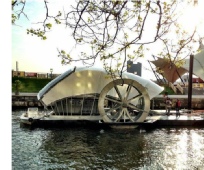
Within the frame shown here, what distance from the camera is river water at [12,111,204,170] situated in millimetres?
8406

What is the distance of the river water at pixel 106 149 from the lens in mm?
8406

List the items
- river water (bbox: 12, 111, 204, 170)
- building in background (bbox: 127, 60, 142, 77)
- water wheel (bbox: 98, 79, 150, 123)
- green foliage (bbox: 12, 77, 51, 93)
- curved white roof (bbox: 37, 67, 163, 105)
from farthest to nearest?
green foliage (bbox: 12, 77, 51, 93) → curved white roof (bbox: 37, 67, 163, 105) → water wheel (bbox: 98, 79, 150, 123) → river water (bbox: 12, 111, 204, 170) → building in background (bbox: 127, 60, 142, 77)

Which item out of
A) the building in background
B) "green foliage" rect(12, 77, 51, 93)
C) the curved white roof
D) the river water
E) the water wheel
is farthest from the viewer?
"green foliage" rect(12, 77, 51, 93)

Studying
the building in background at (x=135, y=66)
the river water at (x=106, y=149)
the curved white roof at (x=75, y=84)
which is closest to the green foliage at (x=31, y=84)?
the building in background at (x=135, y=66)

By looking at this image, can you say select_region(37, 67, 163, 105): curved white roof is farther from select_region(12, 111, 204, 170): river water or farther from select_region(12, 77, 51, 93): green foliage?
select_region(12, 77, 51, 93): green foliage

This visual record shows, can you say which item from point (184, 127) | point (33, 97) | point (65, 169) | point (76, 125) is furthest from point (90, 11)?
point (33, 97)

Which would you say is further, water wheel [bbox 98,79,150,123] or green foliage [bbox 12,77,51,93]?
green foliage [bbox 12,77,51,93]

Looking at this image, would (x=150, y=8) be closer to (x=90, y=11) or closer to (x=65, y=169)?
(x=90, y=11)

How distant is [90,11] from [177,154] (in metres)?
8.20

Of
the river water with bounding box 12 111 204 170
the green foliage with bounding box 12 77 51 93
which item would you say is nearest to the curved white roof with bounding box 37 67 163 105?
the river water with bounding box 12 111 204 170

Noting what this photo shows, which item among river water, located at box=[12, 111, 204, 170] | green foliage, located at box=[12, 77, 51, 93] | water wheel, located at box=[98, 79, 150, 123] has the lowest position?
river water, located at box=[12, 111, 204, 170]

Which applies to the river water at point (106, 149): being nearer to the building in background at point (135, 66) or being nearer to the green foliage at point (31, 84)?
the building in background at point (135, 66)

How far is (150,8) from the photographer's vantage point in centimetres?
266

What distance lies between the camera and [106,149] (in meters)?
10.3
